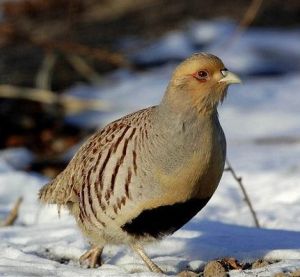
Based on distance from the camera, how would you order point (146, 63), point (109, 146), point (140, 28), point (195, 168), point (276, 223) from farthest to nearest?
point (140, 28), point (146, 63), point (276, 223), point (109, 146), point (195, 168)

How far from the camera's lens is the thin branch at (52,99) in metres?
10.0

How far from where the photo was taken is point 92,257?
5578 millimetres

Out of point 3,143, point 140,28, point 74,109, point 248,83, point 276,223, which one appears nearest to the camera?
point 276,223

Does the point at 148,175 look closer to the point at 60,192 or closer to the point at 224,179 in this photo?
the point at 60,192

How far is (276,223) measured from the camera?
22.8ft

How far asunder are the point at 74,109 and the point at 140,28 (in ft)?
12.7

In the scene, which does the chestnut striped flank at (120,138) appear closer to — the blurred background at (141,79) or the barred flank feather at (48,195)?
the barred flank feather at (48,195)

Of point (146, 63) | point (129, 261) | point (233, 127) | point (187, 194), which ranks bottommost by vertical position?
point (129, 261)

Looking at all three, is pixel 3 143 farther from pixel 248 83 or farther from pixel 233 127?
pixel 248 83

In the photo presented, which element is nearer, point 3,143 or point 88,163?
point 88,163

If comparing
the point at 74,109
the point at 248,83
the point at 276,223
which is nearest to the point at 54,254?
the point at 276,223

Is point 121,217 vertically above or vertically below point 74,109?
below

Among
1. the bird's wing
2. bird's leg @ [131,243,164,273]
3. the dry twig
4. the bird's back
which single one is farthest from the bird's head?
the dry twig

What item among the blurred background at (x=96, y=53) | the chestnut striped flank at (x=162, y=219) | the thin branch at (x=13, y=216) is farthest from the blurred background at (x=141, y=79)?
the chestnut striped flank at (x=162, y=219)
